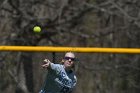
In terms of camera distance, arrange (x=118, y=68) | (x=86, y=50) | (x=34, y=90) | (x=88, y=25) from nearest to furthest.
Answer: (x=86, y=50) → (x=34, y=90) → (x=118, y=68) → (x=88, y=25)

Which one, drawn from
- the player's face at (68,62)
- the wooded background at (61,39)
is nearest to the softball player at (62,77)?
the player's face at (68,62)

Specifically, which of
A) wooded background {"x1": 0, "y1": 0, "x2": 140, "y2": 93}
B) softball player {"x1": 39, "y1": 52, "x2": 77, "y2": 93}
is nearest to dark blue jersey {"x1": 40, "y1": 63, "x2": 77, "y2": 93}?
softball player {"x1": 39, "y1": 52, "x2": 77, "y2": 93}

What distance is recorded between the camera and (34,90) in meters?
7.54

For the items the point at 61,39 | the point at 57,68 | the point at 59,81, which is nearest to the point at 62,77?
the point at 59,81

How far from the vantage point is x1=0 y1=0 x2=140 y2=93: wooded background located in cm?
826

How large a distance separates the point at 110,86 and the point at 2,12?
3.19 meters

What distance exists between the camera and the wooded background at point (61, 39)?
27.1 feet

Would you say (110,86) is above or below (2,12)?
below

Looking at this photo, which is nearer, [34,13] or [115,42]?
[34,13]

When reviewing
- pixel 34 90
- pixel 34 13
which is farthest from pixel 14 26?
pixel 34 90

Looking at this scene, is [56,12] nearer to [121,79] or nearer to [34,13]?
[34,13]

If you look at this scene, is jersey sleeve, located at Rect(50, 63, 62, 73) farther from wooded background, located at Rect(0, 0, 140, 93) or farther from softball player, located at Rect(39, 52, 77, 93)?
wooded background, located at Rect(0, 0, 140, 93)

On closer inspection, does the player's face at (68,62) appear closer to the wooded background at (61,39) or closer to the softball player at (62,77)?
the softball player at (62,77)

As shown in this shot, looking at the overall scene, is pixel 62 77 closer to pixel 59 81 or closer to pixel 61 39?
pixel 59 81
